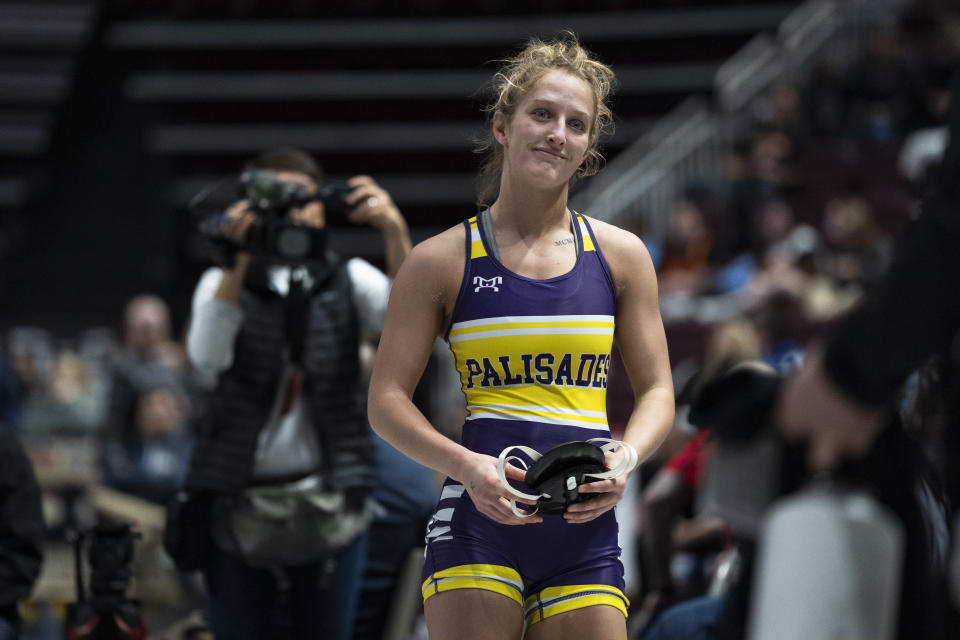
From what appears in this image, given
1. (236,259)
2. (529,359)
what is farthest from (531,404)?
(236,259)

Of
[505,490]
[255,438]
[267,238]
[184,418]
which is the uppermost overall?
[267,238]

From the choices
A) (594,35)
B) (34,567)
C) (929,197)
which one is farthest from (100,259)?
(929,197)

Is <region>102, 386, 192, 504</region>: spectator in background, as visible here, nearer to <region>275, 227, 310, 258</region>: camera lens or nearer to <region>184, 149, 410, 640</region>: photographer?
<region>184, 149, 410, 640</region>: photographer

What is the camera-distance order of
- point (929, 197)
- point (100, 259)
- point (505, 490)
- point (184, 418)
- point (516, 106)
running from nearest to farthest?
point (929, 197) < point (505, 490) < point (516, 106) < point (184, 418) < point (100, 259)

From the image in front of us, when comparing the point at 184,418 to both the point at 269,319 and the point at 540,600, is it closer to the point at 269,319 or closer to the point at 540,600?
the point at 269,319

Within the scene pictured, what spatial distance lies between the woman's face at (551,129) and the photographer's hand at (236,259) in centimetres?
104

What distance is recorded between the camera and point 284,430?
→ 323 cm

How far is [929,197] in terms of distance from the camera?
1308 mm

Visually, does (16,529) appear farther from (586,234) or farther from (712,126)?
(712,126)

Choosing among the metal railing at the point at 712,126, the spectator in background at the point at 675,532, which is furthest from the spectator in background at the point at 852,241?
the spectator in background at the point at 675,532

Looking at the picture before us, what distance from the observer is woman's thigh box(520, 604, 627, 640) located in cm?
223

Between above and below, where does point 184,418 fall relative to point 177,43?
below

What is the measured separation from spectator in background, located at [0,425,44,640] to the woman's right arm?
1.38 m

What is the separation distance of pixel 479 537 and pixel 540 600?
0.16 m
